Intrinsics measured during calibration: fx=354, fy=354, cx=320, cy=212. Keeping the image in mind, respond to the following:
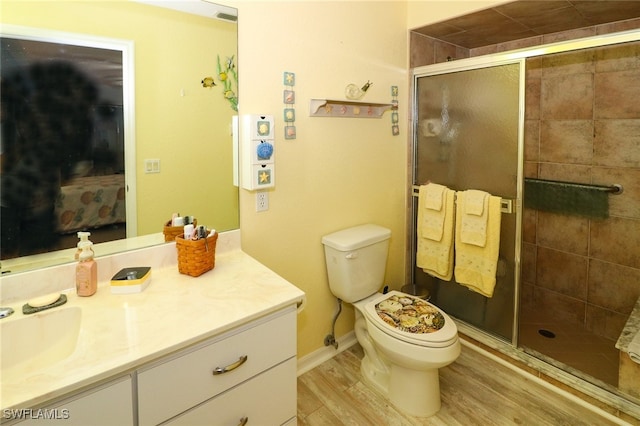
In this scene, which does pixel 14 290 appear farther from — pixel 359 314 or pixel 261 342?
pixel 359 314

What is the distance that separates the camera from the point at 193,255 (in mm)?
1394

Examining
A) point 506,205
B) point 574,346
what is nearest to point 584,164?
point 506,205

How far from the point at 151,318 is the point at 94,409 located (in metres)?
0.28

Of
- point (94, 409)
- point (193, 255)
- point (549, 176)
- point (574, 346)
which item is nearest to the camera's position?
point (94, 409)

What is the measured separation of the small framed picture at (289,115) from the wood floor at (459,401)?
4.75ft

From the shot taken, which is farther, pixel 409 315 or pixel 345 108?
pixel 345 108

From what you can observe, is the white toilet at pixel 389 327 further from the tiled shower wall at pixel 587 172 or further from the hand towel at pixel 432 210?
the tiled shower wall at pixel 587 172

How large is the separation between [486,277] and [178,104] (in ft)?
6.25

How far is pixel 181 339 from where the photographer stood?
3.21 feet

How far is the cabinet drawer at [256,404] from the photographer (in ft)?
3.50

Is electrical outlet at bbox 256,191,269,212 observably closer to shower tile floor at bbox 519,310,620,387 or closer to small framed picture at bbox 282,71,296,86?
small framed picture at bbox 282,71,296,86

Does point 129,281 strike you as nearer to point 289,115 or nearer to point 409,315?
point 289,115

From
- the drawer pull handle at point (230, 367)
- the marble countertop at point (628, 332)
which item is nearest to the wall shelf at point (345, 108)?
the drawer pull handle at point (230, 367)

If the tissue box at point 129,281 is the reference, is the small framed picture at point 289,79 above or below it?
above
